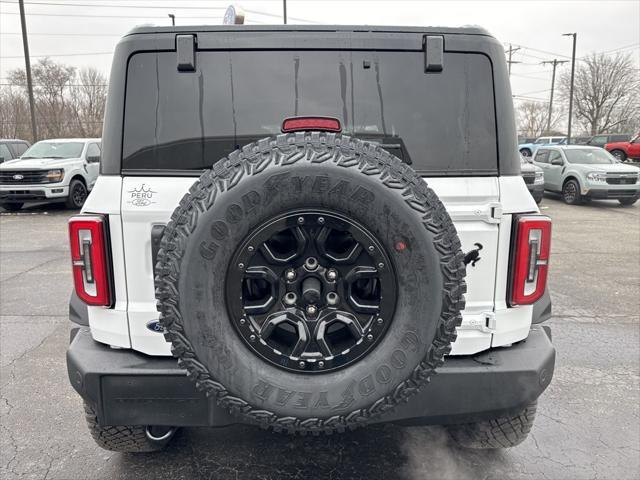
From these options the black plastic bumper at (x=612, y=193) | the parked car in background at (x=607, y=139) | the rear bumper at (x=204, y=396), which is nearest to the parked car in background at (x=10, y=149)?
the rear bumper at (x=204, y=396)

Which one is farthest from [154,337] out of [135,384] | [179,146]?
[179,146]

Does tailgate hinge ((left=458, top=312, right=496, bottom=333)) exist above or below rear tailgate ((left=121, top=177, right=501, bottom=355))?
below

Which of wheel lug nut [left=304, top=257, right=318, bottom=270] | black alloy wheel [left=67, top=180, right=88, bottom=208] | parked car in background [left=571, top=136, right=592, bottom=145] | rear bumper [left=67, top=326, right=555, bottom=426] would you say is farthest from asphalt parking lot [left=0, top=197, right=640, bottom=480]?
parked car in background [left=571, top=136, right=592, bottom=145]

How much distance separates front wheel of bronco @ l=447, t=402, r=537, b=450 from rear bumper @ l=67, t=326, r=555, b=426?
0.54 m

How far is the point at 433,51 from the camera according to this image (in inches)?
84.8

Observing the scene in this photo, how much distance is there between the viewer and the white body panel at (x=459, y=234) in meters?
2.09

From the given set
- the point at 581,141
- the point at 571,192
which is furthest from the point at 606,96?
the point at 571,192

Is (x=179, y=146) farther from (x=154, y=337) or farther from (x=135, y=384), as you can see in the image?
(x=135, y=384)

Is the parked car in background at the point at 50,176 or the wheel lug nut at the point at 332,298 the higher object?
the wheel lug nut at the point at 332,298

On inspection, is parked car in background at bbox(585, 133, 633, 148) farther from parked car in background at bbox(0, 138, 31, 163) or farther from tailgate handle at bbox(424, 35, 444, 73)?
tailgate handle at bbox(424, 35, 444, 73)

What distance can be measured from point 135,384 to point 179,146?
101 cm

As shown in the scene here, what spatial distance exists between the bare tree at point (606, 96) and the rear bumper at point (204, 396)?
192 ft

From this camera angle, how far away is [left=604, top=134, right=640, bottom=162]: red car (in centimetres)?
2598

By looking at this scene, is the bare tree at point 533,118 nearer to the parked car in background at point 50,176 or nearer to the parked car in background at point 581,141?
the parked car in background at point 581,141
